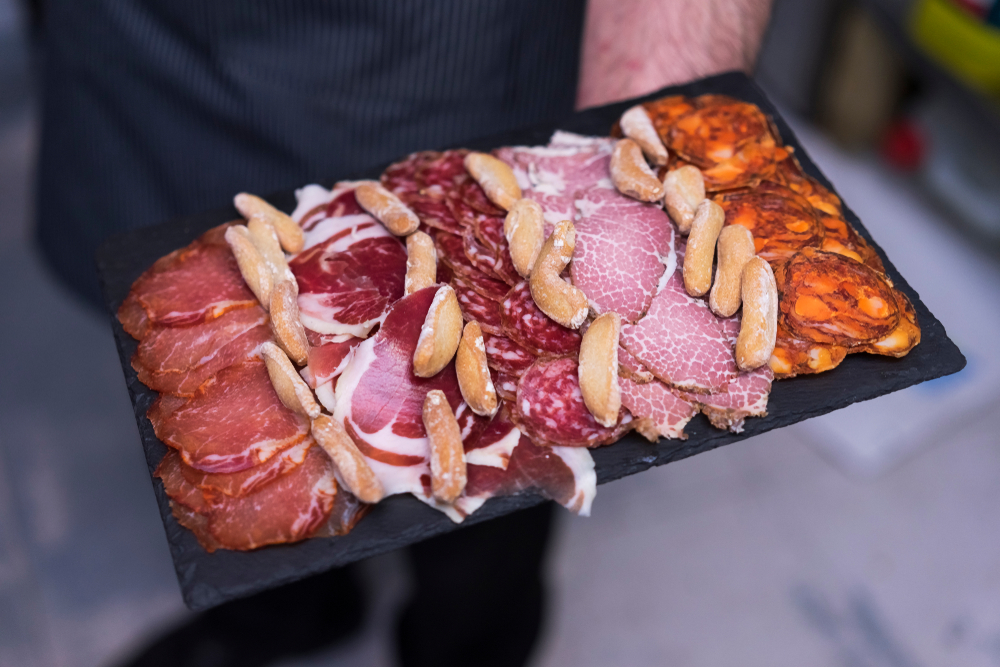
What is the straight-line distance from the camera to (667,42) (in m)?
1.32

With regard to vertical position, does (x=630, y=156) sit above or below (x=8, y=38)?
above

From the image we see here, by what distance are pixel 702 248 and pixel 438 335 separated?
0.33 metres

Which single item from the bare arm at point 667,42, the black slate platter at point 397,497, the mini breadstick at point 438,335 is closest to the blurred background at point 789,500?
the bare arm at point 667,42

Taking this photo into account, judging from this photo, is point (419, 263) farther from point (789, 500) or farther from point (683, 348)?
point (789, 500)

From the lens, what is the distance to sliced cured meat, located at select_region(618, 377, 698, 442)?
898 mm

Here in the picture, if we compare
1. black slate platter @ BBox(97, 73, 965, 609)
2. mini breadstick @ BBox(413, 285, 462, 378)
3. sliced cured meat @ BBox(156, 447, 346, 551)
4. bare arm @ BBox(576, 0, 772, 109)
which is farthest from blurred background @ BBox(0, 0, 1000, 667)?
mini breadstick @ BBox(413, 285, 462, 378)

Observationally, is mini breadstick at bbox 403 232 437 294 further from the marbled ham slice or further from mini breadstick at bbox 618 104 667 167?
mini breadstick at bbox 618 104 667 167

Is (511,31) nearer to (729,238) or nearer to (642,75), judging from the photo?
(642,75)

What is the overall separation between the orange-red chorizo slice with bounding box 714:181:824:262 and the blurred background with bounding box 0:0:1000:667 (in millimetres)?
1289

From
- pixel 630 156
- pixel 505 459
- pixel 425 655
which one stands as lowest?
pixel 425 655

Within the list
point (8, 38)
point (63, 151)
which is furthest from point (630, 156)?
point (8, 38)

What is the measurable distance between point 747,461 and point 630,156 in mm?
1474

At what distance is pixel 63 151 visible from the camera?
1.58 meters

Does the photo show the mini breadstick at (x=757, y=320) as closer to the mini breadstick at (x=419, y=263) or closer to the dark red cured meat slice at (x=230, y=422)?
the mini breadstick at (x=419, y=263)
